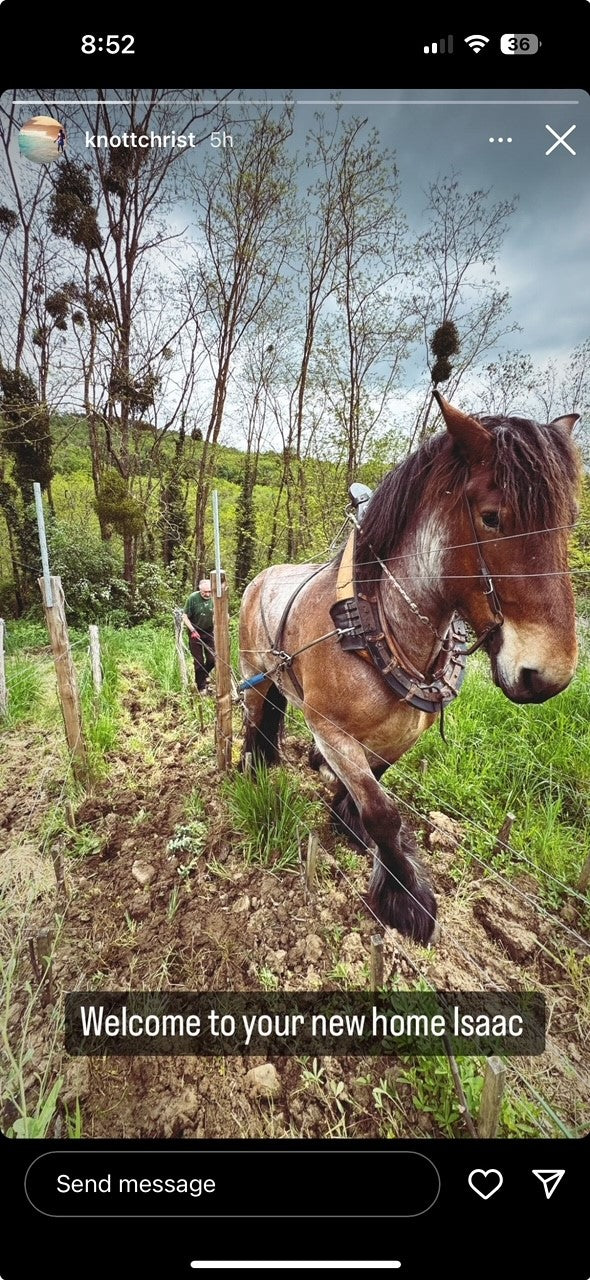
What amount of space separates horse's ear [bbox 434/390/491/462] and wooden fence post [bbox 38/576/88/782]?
1.22 meters

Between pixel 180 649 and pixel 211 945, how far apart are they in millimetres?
994

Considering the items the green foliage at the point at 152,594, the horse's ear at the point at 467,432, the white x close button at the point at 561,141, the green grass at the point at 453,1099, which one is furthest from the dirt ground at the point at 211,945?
the white x close button at the point at 561,141

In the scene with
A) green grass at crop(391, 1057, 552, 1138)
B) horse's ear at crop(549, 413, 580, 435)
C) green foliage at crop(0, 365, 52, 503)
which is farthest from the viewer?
green foliage at crop(0, 365, 52, 503)

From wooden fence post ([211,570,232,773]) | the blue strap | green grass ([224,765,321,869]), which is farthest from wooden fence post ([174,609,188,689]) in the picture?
green grass ([224,765,321,869])

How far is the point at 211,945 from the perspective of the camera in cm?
100

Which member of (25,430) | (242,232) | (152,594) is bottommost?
(152,594)

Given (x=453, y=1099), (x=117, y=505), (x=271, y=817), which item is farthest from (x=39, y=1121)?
(x=117, y=505)

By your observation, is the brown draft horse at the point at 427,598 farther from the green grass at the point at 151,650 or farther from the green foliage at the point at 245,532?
the green grass at the point at 151,650

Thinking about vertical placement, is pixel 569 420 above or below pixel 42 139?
below
